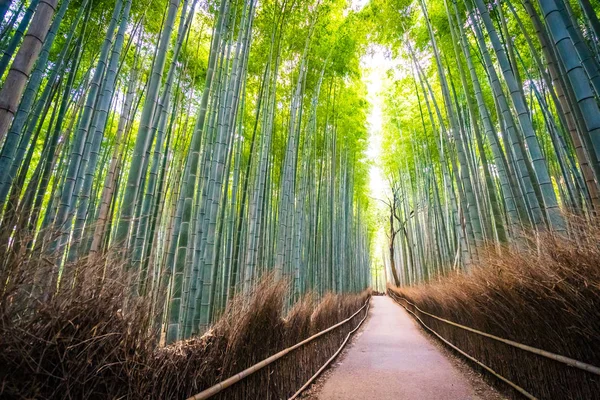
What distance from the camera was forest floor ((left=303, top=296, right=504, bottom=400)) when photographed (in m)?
2.77

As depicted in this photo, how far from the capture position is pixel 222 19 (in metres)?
2.65

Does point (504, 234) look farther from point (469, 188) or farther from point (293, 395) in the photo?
point (293, 395)

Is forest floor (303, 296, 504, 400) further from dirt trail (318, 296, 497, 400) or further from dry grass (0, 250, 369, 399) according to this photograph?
dry grass (0, 250, 369, 399)

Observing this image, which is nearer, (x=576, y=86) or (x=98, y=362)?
(x=98, y=362)

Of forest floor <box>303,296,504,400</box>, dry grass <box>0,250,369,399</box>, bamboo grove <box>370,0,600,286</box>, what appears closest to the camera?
dry grass <box>0,250,369,399</box>

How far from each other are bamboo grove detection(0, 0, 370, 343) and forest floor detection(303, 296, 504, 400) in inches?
47.3

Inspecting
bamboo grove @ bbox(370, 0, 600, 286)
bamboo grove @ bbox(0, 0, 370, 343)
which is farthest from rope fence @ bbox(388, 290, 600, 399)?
bamboo grove @ bbox(0, 0, 370, 343)

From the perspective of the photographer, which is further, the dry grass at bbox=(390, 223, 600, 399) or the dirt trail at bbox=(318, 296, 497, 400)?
the dirt trail at bbox=(318, 296, 497, 400)

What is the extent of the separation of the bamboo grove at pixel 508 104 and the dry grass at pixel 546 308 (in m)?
0.19

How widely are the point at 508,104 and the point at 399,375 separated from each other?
3364mm

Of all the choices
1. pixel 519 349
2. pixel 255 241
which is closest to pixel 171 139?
pixel 255 241

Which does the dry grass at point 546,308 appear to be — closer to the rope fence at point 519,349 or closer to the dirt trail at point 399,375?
the rope fence at point 519,349

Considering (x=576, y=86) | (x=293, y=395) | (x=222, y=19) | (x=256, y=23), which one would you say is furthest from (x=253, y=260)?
(x=256, y=23)

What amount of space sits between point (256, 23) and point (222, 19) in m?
1.75
